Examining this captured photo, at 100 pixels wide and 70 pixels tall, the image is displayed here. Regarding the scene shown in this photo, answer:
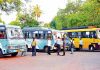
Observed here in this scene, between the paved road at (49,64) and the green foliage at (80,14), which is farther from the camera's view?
the green foliage at (80,14)

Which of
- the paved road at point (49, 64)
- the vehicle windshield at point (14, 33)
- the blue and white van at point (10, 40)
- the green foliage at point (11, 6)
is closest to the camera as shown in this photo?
the paved road at point (49, 64)

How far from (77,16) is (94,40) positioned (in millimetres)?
24759

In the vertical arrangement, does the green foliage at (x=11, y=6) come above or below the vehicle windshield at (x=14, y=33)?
above

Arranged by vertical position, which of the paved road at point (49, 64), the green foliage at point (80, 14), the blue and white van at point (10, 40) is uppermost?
the green foliage at point (80, 14)

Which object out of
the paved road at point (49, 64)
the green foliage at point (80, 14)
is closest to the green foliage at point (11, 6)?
the green foliage at point (80, 14)

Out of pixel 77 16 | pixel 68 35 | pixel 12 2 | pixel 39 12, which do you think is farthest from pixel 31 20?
pixel 12 2

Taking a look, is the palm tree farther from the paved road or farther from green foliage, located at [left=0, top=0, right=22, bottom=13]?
the paved road

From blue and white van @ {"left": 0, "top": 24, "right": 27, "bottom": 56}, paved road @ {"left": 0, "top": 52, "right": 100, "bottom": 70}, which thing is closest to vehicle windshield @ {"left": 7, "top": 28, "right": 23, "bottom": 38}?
blue and white van @ {"left": 0, "top": 24, "right": 27, "bottom": 56}

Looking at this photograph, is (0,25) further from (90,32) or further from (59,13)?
(59,13)

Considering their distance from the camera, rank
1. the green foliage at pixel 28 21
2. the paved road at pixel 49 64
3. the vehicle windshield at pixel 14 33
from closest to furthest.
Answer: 1. the paved road at pixel 49 64
2. the vehicle windshield at pixel 14 33
3. the green foliage at pixel 28 21

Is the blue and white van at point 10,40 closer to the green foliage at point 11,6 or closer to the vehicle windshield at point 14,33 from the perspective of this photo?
the vehicle windshield at point 14,33

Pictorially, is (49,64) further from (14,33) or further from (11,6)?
(11,6)

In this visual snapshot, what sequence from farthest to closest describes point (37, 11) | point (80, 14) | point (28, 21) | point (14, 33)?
point (80, 14) < point (37, 11) < point (28, 21) < point (14, 33)

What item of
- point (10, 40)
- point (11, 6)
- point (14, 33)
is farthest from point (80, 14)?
point (10, 40)
